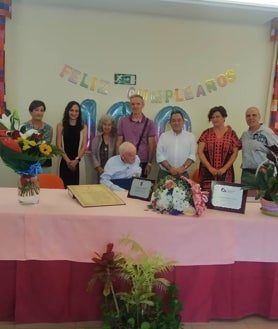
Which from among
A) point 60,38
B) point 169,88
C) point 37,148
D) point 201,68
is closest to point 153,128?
point 169,88

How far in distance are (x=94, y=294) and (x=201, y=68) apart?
301cm

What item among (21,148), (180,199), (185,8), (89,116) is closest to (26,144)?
(21,148)

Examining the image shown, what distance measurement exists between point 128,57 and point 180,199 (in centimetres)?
255

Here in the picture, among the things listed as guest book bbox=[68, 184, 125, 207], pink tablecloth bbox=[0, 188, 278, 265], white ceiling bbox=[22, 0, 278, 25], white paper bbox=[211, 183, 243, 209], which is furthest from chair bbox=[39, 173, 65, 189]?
white ceiling bbox=[22, 0, 278, 25]

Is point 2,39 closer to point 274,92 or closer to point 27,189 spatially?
point 27,189

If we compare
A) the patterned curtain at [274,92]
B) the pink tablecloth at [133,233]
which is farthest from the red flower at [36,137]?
the patterned curtain at [274,92]

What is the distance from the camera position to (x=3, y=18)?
3.54m

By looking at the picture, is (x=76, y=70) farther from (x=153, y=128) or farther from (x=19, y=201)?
(x=19, y=201)

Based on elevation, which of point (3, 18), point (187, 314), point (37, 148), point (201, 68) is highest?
point (3, 18)

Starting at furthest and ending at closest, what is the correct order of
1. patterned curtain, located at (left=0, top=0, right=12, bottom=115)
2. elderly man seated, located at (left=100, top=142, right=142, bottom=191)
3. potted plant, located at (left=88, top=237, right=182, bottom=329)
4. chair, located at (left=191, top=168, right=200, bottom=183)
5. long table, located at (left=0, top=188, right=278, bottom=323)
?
chair, located at (left=191, top=168, right=200, bottom=183) → patterned curtain, located at (left=0, top=0, right=12, bottom=115) → elderly man seated, located at (left=100, top=142, right=142, bottom=191) → long table, located at (left=0, top=188, right=278, bottom=323) → potted plant, located at (left=88, top=237, right=182, bottom=329)

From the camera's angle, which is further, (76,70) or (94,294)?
(76,70)

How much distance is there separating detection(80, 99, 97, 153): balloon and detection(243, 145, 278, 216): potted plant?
2.35 metres

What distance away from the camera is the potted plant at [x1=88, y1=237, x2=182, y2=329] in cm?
168

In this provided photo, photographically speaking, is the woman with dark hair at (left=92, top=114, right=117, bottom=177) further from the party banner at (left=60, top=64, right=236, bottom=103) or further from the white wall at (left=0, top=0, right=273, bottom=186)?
the party banner at (left=60, top=64, right=236, bottom=103)
